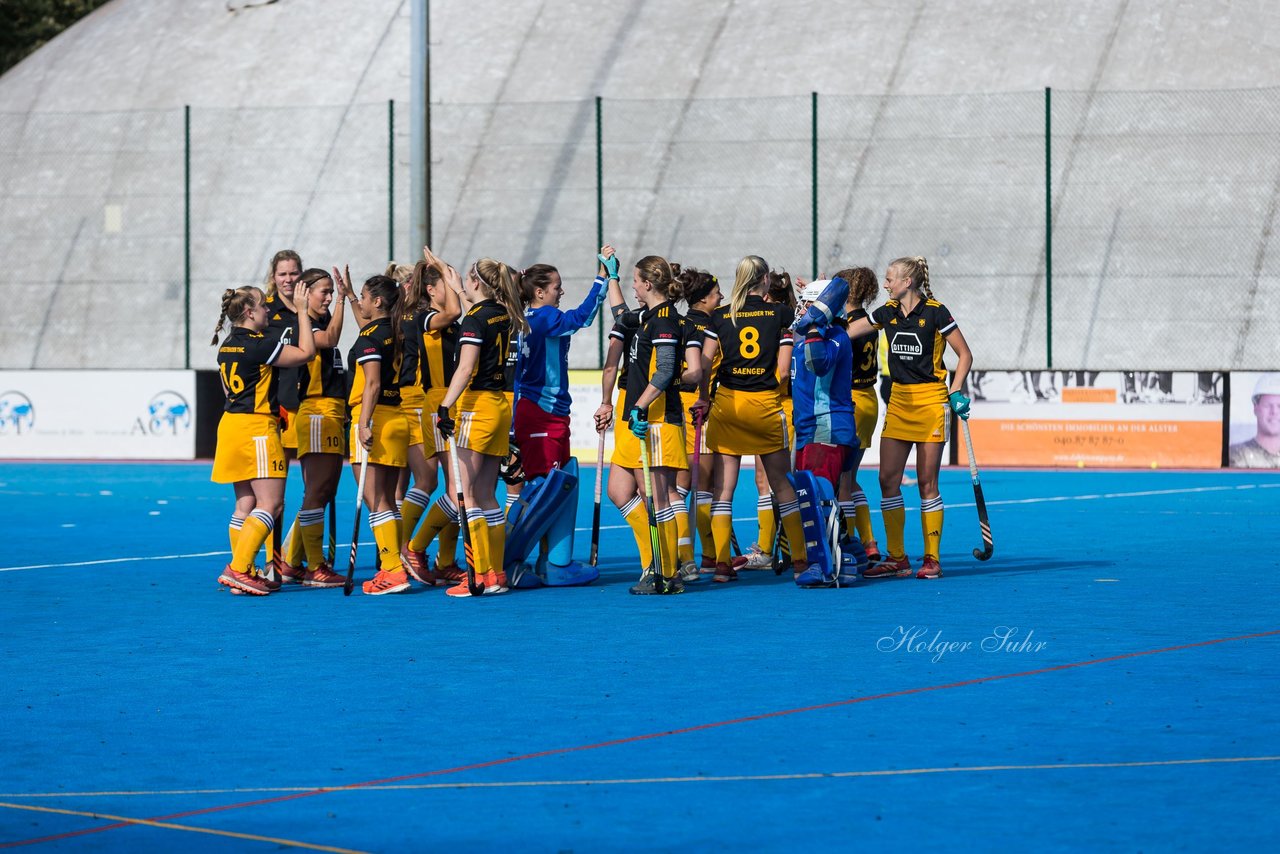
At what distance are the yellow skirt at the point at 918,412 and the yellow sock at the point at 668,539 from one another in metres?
→ 1.50

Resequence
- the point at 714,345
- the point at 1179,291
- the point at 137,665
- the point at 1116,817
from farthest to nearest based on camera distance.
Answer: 1. the point at 1179,291
2. the point at 714,345
3. the point at 137,665
4. the point at 1116,817

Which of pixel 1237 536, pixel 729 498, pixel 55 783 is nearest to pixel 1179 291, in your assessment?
pixel 1237 536

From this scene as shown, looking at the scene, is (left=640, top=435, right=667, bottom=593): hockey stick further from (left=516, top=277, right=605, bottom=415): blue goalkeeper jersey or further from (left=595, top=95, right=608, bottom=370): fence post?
(left=595, top=95, right=608, bottom=370): fence post

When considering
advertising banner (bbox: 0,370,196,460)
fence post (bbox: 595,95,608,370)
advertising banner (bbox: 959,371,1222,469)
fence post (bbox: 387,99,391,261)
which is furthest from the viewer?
fence post (bbox: 387,99,391,261)

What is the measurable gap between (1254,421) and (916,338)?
13669 millimetres

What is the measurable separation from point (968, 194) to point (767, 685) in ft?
77.7

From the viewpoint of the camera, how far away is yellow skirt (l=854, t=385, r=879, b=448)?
12.8 metres

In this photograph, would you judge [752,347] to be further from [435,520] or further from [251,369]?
[251,369]

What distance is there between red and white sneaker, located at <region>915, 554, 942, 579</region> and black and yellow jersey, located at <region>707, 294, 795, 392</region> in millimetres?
1563

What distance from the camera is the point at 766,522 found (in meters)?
13.5

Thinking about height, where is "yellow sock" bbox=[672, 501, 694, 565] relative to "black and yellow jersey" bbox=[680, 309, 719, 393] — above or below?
below

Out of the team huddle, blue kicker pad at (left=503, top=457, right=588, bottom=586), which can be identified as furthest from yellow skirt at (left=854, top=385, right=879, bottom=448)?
blue kicker pad at (left=503, top=457, right=588, bottom=586)

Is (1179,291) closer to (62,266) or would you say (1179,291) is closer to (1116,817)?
(62,266)

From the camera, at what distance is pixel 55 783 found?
253 inches
